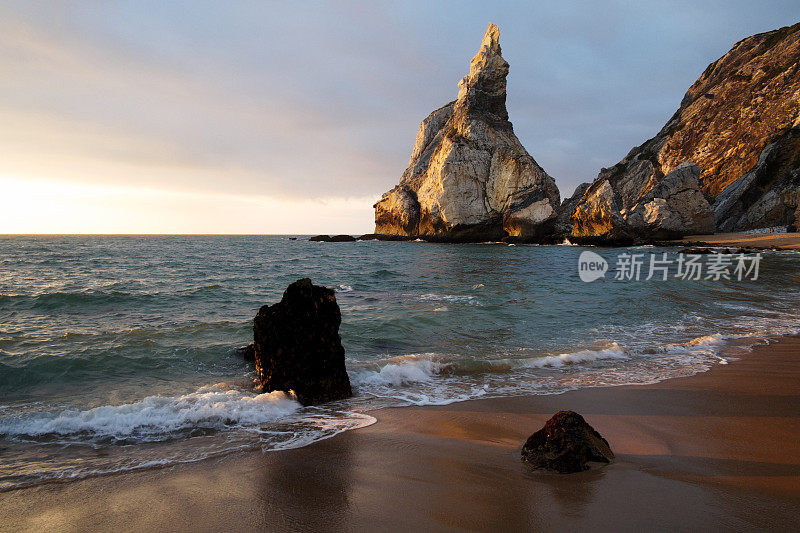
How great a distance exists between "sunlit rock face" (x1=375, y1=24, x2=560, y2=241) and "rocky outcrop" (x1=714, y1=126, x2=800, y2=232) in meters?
24.2

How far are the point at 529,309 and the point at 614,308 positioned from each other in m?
3.16

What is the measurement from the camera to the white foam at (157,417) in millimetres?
4785

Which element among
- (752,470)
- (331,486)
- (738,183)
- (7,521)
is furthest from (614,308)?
(738,183)

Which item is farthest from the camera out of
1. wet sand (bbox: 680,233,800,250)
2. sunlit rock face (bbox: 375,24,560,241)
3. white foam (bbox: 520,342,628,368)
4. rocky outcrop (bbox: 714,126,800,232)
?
sunlit rock face (bbox: 375,24,560,241)

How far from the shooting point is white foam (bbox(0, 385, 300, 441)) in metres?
4.79

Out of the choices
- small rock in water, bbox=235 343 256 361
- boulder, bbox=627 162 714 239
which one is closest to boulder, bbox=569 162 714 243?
boulder, bbox=627 162 714 239

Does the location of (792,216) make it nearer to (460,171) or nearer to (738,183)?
(738,183)

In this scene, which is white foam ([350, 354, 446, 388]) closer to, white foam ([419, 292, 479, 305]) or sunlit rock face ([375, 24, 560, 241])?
white foam ([419, 292, 479, 305])

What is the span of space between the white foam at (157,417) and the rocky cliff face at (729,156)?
5688cm

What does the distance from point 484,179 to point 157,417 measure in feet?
207

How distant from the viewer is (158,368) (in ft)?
24.5

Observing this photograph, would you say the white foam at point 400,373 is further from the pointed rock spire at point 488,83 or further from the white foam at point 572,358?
the pointed rock spire at point 488,83

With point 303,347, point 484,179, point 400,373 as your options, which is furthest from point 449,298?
point 484,179

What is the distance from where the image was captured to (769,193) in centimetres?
5275
